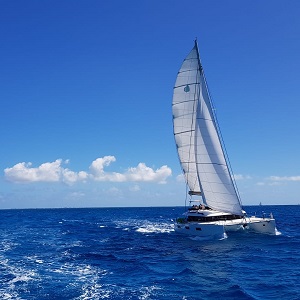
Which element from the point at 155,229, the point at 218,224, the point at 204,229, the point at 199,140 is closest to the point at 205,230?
the point at 204,229

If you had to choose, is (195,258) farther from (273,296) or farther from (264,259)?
(273,296)

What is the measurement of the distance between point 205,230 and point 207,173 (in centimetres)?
733

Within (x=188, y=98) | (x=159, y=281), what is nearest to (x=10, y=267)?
(x=159, y=281)

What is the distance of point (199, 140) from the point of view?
152ft

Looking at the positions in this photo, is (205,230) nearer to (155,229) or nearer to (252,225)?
(252,225)

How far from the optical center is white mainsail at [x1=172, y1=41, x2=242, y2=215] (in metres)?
45.5

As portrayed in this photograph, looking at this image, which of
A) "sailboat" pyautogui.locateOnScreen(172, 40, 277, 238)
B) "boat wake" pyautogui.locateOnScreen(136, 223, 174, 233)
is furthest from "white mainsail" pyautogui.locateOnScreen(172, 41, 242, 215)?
"boat wake" pyautogui.locateOnScreen(136, 223, 174, 233)

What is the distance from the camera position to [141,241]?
149 feet

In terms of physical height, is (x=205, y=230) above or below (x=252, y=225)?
below

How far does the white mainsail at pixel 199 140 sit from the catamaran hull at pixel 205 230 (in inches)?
145

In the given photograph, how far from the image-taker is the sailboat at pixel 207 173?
44812mm

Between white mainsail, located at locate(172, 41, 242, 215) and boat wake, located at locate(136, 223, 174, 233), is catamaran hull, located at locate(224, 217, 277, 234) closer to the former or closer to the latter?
white mainsail, located at locate(172, 41, 242, 215)

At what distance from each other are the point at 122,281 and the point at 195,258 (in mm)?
10114

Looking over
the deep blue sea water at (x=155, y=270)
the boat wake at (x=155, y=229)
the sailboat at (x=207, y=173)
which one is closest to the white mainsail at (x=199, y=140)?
the sailboat at (x=207, y=173)
